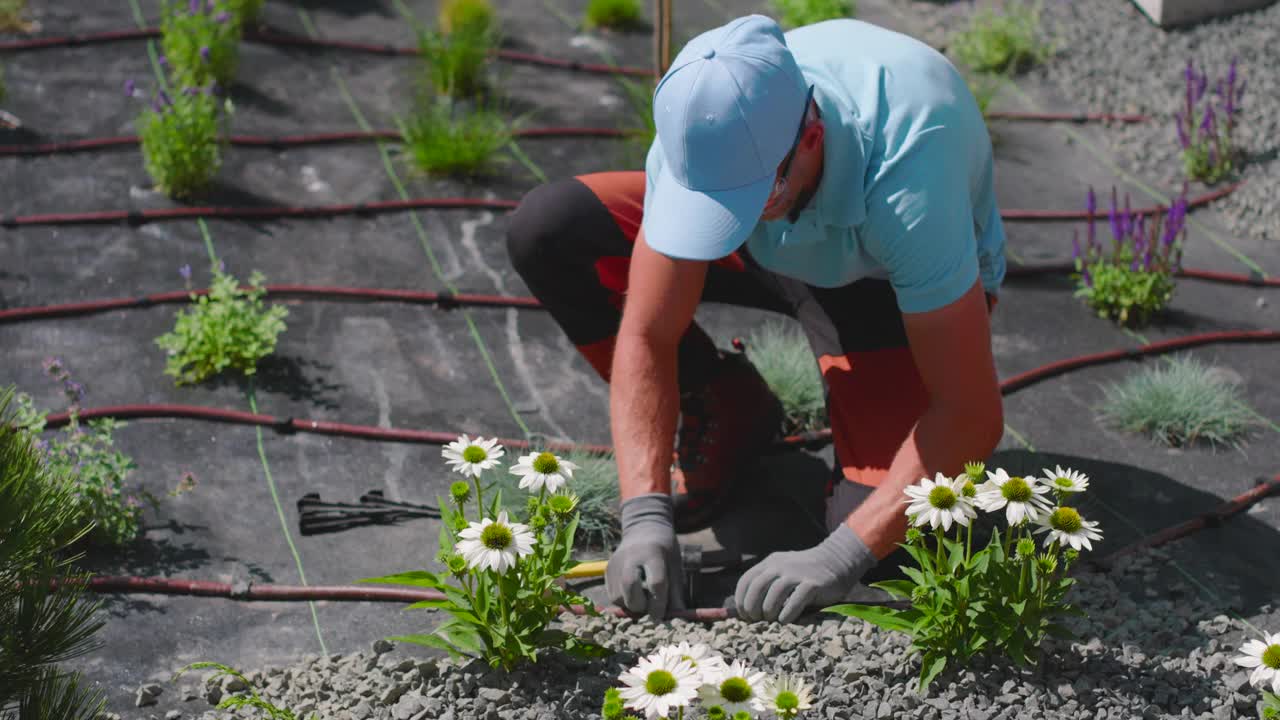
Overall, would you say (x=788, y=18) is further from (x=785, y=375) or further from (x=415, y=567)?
(x=415, y=567)

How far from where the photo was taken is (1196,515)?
11.1 ft

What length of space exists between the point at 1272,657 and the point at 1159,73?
388 cm

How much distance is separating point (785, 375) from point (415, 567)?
118cm

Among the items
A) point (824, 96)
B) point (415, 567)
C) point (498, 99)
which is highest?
point (824, 96)

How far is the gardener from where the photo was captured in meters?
2.56

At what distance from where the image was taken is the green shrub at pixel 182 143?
4469mm

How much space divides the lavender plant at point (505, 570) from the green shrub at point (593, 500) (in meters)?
0.61

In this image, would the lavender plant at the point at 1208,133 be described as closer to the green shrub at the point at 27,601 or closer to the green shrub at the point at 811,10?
the green shrub at the point at 811,10

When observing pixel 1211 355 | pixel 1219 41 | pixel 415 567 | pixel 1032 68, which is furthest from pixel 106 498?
pixel 1219 41

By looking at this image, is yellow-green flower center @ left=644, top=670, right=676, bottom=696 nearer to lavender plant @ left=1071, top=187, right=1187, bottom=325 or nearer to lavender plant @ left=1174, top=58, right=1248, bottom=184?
lavender plant @ left=1071, top=187, right=1187, bottom=325

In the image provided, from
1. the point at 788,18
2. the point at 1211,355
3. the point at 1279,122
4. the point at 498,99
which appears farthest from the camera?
the point at 788,18

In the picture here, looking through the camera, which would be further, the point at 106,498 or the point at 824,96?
the point at 106,498

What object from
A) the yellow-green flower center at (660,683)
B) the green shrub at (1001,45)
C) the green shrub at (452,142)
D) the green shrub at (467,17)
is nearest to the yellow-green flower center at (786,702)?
the yellow-green flower center at (660,683)

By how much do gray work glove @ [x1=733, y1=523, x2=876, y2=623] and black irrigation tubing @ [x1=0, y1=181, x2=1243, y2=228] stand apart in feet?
7.27
